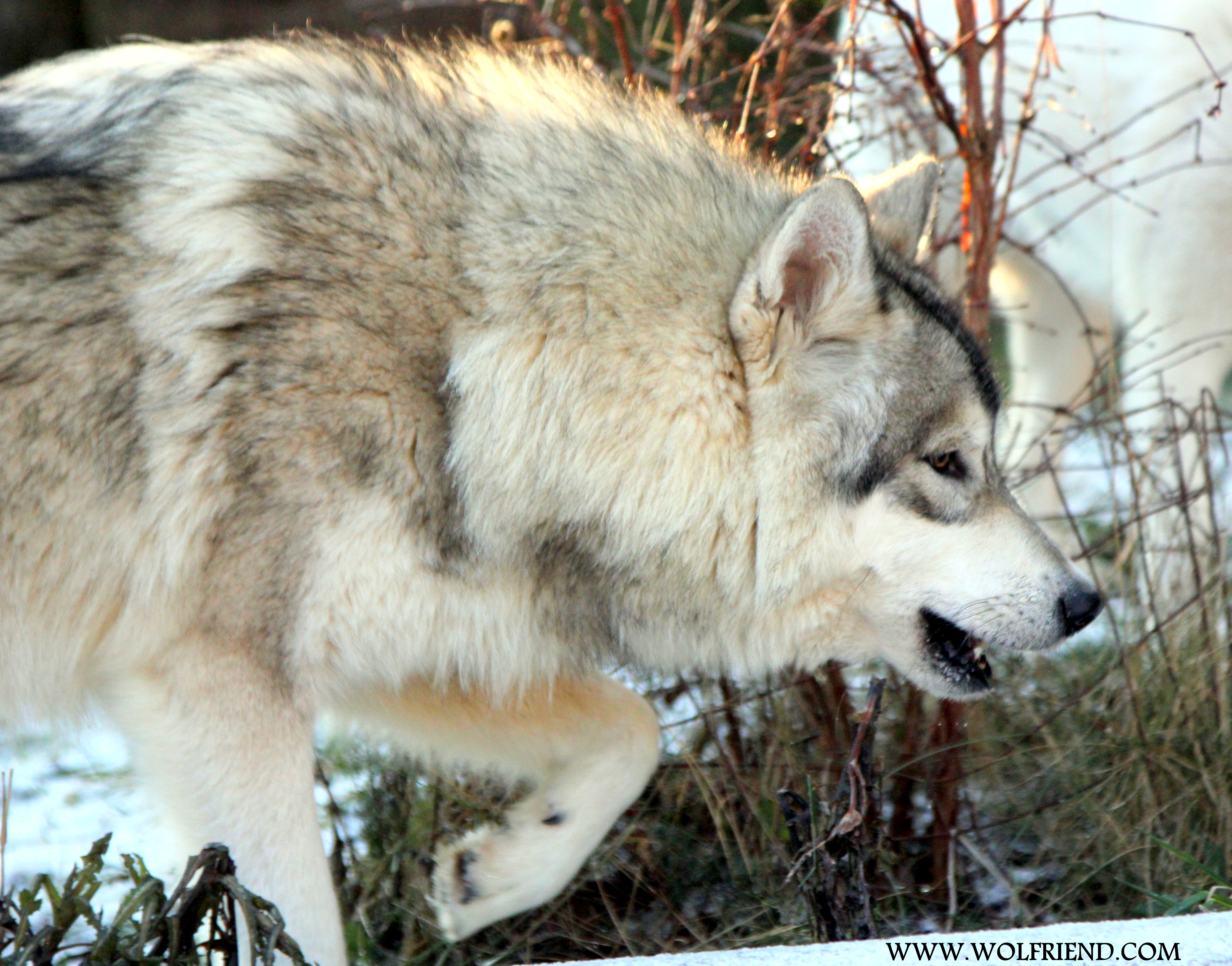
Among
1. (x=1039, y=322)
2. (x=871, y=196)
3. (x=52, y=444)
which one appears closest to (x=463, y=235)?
(x=52, y=444)

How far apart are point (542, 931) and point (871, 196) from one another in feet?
6.12

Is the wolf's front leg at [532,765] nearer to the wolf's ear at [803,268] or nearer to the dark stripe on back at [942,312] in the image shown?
the wolf's ear at [803,268]

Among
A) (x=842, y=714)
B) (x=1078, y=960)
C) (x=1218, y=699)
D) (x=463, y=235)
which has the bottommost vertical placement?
(x=842, y=714)

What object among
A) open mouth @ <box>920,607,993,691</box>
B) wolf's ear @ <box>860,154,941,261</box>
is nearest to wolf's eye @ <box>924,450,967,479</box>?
open mouth @ <box>920,607,993,691</box>

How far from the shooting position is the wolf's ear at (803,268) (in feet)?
7.22

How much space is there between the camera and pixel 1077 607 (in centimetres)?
246

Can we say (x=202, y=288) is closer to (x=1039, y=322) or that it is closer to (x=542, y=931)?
(x=542, y=931)

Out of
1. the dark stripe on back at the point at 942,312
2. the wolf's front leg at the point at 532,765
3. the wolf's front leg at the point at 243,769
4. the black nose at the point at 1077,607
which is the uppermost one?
the dark stripe on back at the point at 942,312

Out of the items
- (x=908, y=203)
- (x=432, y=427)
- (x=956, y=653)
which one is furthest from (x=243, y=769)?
(x=908, y=203)

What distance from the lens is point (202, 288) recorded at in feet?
7.30
